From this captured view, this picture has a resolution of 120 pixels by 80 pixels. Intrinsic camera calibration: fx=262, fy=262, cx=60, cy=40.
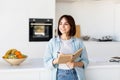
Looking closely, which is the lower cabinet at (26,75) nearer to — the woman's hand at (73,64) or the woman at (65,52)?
the woman at (65,52)

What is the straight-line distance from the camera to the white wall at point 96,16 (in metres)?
5.13

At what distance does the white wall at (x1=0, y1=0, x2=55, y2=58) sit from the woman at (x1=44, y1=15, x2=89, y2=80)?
6.70 ft

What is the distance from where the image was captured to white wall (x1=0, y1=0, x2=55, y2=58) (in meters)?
4.17

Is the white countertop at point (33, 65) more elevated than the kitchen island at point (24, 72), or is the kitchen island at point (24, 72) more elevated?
the white countertop at point (33, 65)

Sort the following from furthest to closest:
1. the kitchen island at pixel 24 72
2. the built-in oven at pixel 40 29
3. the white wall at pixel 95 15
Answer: the white wall at pixel 95 15
the built-in oven at pixel 40 29
the kitchen island at pixel 24 72

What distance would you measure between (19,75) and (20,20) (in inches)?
78.6

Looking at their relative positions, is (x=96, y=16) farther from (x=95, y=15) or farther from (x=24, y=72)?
(x=24, y=72)

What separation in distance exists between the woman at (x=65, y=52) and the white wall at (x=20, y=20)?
2.04 meters

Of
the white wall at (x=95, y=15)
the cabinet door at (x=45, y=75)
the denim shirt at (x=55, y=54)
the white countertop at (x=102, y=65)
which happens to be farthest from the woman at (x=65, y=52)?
the white wall at (x=95, y=15)

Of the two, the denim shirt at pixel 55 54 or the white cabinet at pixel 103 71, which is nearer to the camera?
the denim shirt at pixel 55 54

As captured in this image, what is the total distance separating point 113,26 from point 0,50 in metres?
2.36

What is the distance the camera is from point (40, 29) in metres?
4.38

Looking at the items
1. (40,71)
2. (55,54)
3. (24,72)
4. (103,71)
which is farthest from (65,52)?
(103,71)

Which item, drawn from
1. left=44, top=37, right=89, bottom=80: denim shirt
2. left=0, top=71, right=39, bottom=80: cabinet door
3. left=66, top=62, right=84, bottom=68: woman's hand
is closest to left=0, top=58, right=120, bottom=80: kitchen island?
left=0, top=71, right=39, bottom=80: cabinet door
